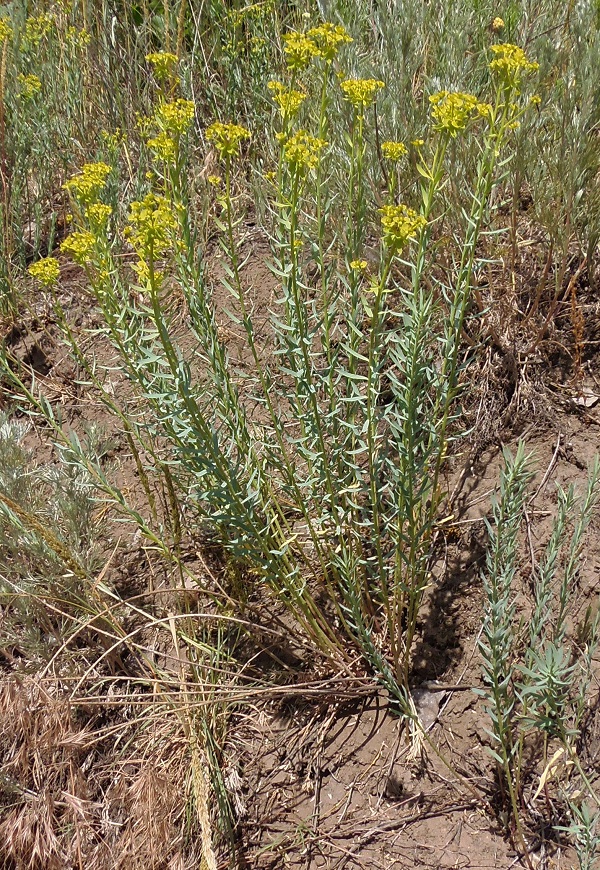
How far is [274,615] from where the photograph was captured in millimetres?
2609

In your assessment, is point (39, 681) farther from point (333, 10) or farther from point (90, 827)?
point (333, 10)

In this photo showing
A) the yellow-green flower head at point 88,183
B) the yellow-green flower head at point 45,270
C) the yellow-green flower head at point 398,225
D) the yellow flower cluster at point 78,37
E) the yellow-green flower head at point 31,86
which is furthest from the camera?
the yellow flower cluster at point 78,37

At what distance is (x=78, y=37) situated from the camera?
13.2 ft

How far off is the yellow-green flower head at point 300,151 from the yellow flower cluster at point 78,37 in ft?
8.87

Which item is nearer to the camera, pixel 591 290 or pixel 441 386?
pixel 441 386

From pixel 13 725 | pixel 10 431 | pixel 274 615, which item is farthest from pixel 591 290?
pixel 13 725

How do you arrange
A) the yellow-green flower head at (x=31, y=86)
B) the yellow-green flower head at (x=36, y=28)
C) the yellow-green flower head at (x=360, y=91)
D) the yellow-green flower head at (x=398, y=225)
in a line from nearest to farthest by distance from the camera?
the yellow-green flower head at (x=398, y=225) → the yellow-green flower head at (x=360, y=91) → the yellow-green flower head at (x=31, y=86) → the yellow-green flower head at (x=36, y=28)

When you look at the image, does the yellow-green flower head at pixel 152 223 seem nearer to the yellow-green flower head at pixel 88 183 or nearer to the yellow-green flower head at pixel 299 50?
the yellow-green flower head at pixel 88 183

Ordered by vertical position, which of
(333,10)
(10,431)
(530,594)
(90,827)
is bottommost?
(90,827)

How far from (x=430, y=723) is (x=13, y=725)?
3.92 feet

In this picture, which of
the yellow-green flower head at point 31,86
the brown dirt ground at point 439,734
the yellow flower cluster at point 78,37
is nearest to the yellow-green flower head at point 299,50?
the brown dirt ground at point 439,734

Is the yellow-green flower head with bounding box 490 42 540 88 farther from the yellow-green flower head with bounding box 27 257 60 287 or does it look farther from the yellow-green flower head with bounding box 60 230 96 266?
the yellow-green flower head with bounding box 27 257 60 287

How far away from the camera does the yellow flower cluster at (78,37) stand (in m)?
3.88

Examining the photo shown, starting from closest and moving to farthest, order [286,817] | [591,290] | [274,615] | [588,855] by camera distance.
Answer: [588,855] < [286,817] < [274,615] < [591,290]
